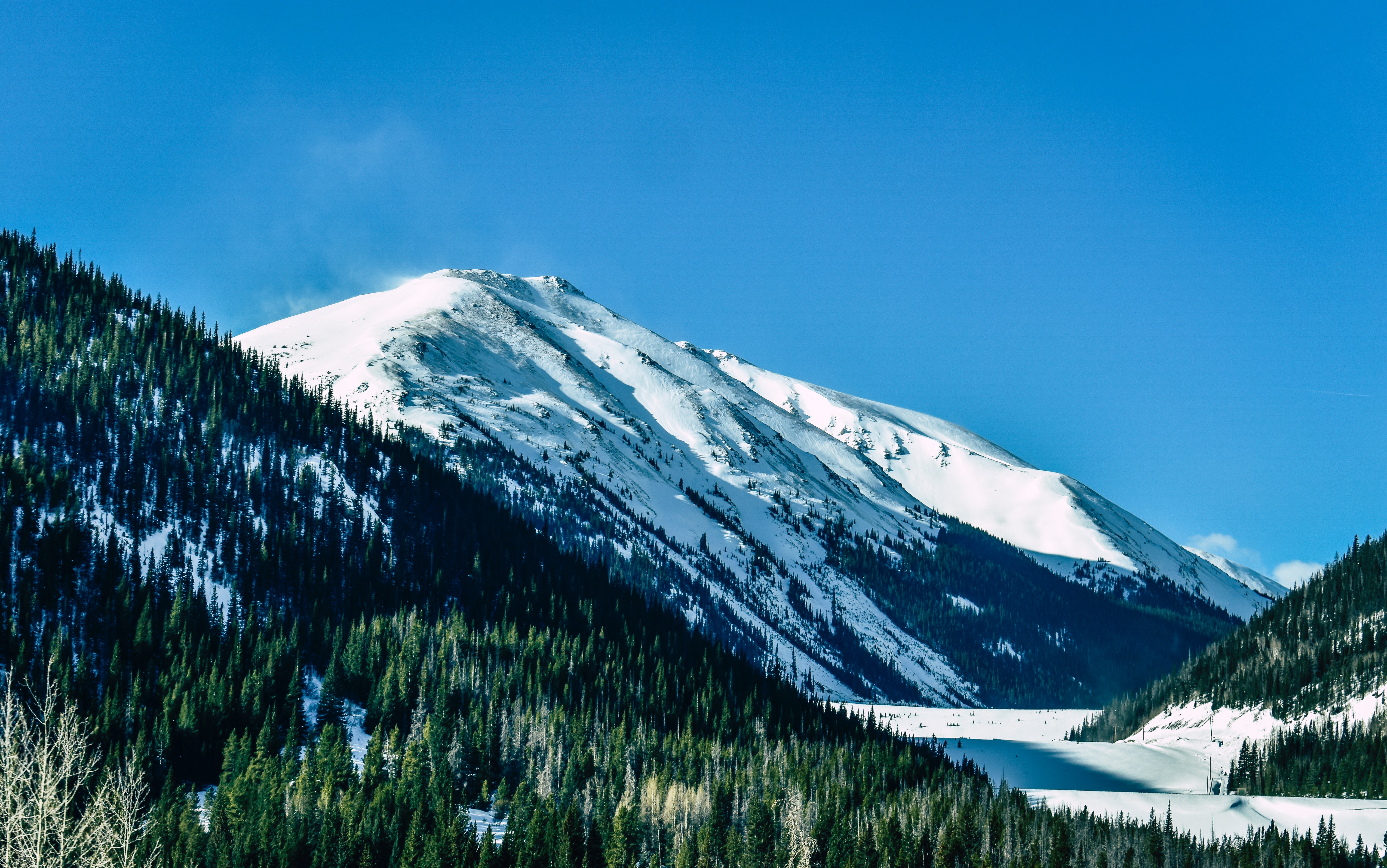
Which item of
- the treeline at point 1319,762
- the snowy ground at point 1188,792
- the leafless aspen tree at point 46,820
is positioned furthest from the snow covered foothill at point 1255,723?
the leafless aspen tree at point 46,820

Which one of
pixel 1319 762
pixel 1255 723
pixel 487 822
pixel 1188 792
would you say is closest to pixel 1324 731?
pixel 1319 762

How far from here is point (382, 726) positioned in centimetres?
14362

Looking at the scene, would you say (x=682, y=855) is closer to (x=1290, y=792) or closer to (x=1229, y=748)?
(x=1290, y=792)

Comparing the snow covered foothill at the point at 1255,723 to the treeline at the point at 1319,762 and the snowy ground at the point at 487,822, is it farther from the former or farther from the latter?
the snowy ground at the point at 487,822

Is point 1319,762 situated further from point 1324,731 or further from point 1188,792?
point 1188,792

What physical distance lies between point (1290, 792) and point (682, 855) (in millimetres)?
112994

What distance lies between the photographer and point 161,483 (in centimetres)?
18912

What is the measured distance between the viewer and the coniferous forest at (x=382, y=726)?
10038cm

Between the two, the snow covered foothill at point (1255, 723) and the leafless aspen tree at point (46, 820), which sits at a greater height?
the snow covered foothill at point (1255, 723)

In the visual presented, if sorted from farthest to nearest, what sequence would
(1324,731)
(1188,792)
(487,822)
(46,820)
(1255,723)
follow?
(1255,723) < (1324,731) < (1188,792) < (487,822) < (46,820)

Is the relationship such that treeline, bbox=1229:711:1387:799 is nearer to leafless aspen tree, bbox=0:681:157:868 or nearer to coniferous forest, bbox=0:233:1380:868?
coniferous forest, bbox=0:233:1380:868

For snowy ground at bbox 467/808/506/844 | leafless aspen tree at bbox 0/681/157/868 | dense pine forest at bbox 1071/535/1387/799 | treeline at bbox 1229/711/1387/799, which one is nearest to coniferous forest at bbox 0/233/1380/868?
leafless aspen tree at bbox 0/681/157/868

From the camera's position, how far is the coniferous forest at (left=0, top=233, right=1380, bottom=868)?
10038 cm

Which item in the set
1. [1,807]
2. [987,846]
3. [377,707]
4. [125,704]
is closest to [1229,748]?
[987,846]
